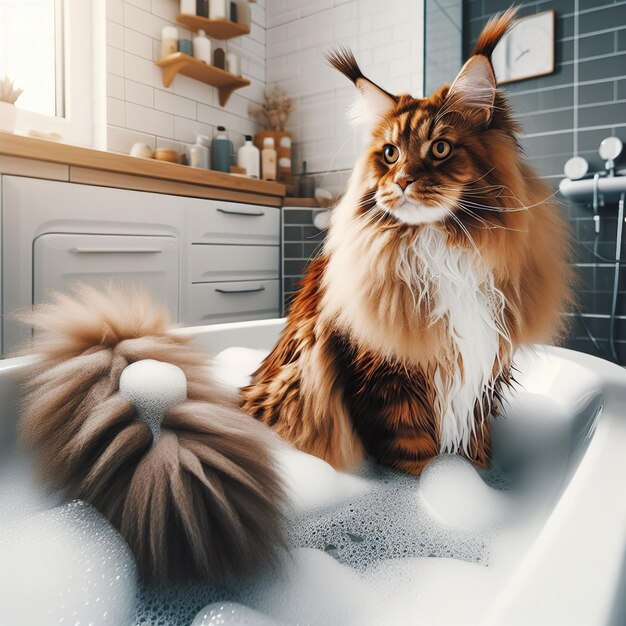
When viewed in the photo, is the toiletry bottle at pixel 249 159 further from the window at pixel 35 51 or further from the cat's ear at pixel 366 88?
the cat's ear at pixel 366 88

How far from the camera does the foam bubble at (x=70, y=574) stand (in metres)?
0.38

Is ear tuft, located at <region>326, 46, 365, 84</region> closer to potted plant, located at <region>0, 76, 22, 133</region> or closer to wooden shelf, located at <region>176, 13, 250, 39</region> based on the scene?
potted plant, located at <region>0, 76, 22, 133</region>

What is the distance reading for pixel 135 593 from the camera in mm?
403

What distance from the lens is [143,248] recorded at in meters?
2.08

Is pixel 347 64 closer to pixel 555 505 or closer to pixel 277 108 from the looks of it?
pixel 555 505

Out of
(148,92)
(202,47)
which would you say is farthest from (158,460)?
(202,47)

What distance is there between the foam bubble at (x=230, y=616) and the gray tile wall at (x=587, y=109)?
203cm

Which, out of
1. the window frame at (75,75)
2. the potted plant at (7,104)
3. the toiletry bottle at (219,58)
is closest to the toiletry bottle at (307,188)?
the toiletry bottle at (219,58)

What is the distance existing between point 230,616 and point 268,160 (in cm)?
282

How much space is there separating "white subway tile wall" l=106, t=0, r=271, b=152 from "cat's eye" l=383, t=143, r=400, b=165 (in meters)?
2.30

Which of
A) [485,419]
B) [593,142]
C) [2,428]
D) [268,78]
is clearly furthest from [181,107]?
[485,419]

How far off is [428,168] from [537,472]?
46 cm

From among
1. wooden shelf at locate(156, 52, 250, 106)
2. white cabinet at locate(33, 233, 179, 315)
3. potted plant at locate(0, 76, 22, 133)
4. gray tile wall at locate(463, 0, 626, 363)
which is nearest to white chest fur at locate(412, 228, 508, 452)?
Result: white cabinet at locate(33, 233, 179, 315)

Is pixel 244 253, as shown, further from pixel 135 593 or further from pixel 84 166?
pixel 135 593
